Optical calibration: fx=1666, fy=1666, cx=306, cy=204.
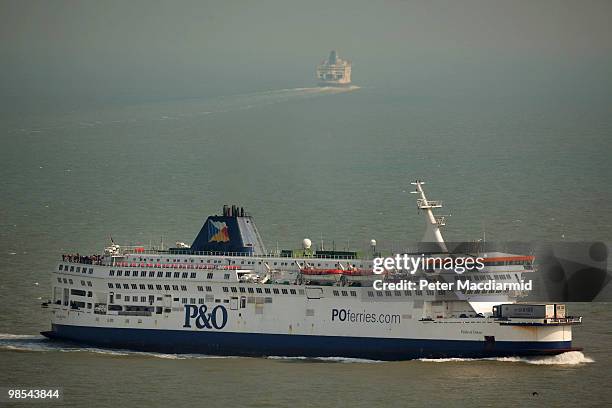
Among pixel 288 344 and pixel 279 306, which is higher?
pixel 279 306

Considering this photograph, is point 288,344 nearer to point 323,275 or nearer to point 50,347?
point 323,275

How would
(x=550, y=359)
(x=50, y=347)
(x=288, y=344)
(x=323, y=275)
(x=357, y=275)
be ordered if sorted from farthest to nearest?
(x=323, y=275) → (x=50, y=347) → (x=357, y=275) → (x=288, y=344) → (x=550, y=359)

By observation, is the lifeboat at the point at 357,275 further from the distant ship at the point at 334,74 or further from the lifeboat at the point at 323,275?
the distant ship at the point at 334,74

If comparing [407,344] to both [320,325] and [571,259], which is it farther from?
[571,259]

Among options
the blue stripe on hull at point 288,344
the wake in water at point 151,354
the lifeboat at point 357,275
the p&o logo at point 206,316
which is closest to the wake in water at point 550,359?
the wake in water at point 151,354

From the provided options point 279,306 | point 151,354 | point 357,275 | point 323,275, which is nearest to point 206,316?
point 151,354

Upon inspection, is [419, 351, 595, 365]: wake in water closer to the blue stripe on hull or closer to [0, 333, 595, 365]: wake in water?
[0, 333, 595, 365]: wake in water

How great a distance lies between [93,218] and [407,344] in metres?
35.7

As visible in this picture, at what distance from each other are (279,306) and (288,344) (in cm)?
188

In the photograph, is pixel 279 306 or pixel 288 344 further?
pixel 279 306

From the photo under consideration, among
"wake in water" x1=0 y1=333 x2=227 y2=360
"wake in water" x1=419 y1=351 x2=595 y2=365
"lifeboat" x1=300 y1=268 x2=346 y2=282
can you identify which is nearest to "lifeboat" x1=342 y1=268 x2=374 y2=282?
"lifeboat" x1=300 y1=268 x2=346 y2=282

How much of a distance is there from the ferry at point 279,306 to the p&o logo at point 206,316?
0.05 metres

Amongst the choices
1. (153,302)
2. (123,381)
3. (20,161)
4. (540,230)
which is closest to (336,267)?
(153,302)

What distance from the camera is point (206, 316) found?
79750 mm
